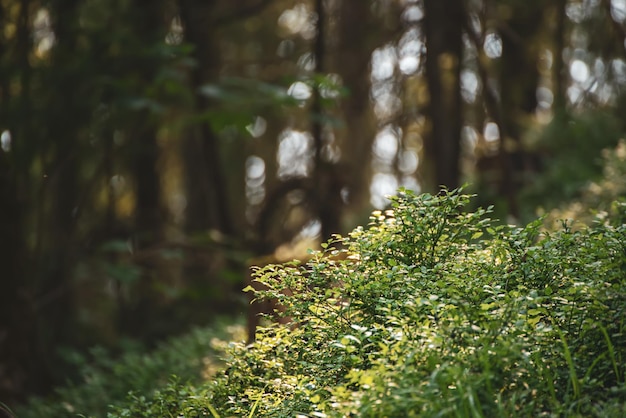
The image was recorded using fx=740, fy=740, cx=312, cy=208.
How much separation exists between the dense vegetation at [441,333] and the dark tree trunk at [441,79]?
5.78 m

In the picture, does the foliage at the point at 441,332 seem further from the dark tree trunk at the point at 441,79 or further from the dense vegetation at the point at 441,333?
the dark tree trunk at the point at 441,79

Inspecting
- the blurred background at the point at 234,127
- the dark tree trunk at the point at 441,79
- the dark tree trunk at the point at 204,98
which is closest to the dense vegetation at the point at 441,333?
the blurred background at the point at 234,127

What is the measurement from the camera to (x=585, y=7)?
1035cm

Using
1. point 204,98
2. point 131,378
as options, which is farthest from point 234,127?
point 131,378

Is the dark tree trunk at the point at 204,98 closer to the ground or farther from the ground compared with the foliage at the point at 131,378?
farther from the ground

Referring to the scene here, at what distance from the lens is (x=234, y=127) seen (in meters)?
9.19

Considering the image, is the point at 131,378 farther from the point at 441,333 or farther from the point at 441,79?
the point at 441,79

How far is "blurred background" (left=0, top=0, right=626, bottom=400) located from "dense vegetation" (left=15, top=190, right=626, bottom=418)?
8.44 feet

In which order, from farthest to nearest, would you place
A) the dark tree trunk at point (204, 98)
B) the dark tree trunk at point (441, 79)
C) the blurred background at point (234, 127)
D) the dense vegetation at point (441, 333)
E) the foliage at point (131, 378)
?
the dark tree trunk at point (204, 98), the dark tree trunk at point (441, 79), the blurred background at point (234, 127), the foliage at point (131, 378), the dense vegetation at point (441, 333)

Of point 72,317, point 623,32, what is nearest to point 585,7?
point 623,32

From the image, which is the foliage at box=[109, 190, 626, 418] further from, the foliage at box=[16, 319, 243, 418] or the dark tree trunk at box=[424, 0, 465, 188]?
the dark tree trunk at box=[424, 0, 465, 188]

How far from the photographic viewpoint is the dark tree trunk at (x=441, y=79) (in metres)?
9.37

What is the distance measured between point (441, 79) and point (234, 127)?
2.76 m

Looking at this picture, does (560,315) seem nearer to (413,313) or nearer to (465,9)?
(413,313)
